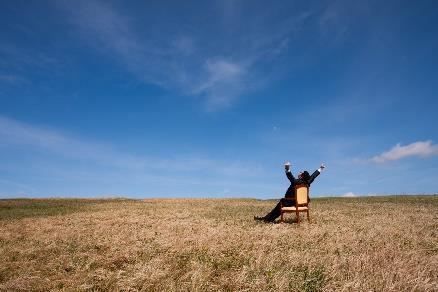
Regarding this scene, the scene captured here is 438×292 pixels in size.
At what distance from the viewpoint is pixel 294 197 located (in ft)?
53.1

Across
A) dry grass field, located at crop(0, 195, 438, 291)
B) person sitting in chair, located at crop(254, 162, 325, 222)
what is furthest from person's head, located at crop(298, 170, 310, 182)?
dry grass field, located at crop(0, 195, 438, 291)

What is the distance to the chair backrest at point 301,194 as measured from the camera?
618 inches

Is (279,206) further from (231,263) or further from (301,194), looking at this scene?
(231,263)

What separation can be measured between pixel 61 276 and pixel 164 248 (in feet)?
8.15

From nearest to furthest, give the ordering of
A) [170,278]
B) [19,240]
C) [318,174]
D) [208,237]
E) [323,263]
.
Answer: [170,278] < [323,263] < [208,237] < [19,240] < [318,174]

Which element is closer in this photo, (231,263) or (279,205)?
(231,263)

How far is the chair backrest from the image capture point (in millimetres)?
15695

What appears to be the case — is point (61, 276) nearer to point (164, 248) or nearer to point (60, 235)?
point (164, 248)

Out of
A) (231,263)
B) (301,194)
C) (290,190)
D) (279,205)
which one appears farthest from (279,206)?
(231,263)

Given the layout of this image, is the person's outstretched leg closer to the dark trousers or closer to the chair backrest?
the dark trousers

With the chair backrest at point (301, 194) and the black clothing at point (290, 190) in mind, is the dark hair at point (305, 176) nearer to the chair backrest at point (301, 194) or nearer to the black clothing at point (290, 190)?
the black clothing at point (290, 190)

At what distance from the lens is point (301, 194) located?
16.0 meters

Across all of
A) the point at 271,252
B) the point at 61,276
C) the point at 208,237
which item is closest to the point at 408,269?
the point at 271,252

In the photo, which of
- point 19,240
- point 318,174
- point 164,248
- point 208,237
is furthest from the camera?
point 318,174
